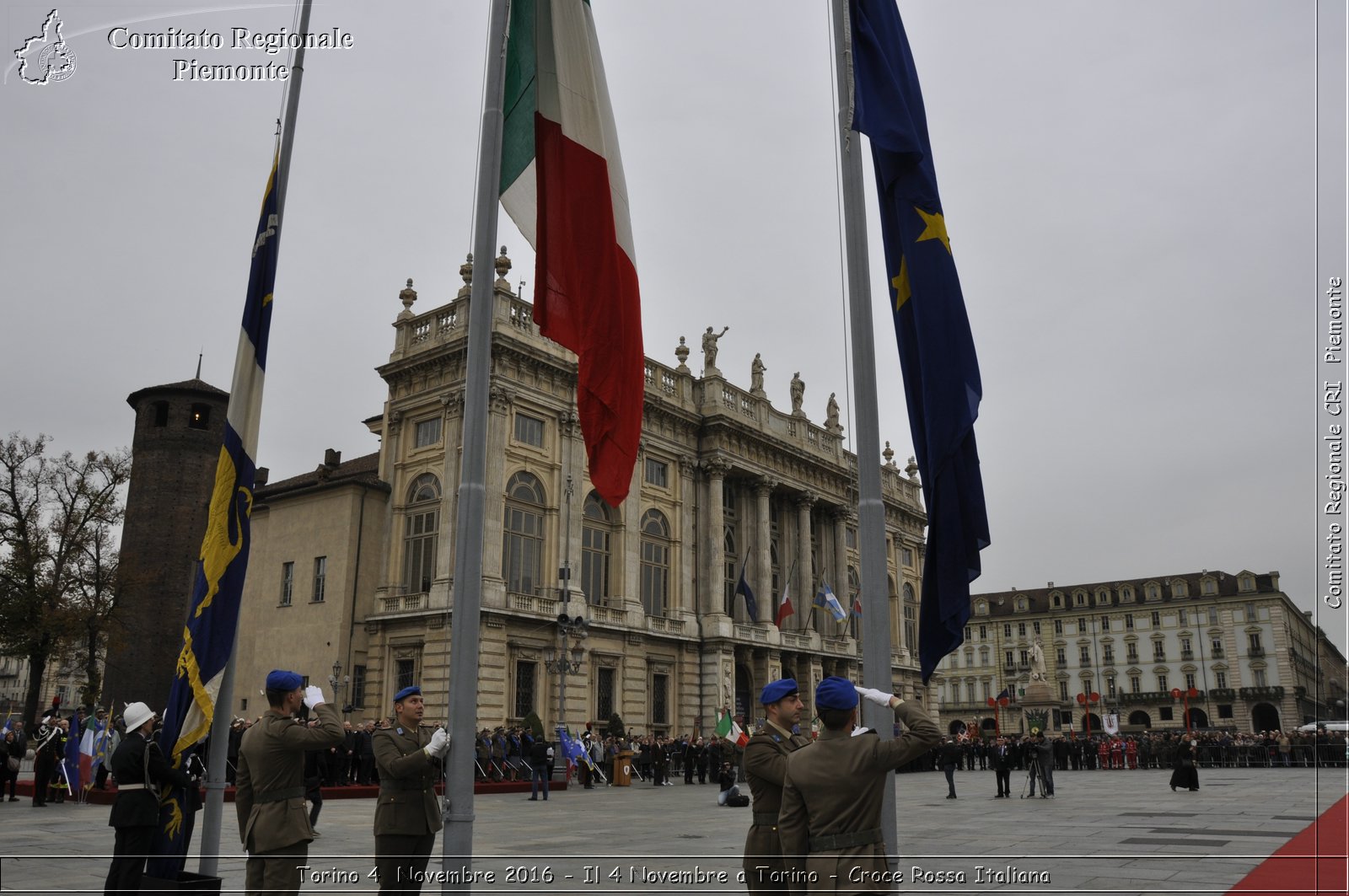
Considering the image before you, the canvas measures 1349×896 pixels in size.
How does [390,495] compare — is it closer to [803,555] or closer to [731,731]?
[731,731]

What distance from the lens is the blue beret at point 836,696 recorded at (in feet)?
15.7

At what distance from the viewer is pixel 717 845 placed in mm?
13055

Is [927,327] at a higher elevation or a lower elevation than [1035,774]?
higher

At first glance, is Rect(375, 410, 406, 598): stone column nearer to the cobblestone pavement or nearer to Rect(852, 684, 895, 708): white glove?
the cobblestone pavement

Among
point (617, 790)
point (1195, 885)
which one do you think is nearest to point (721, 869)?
point (1195, 885)

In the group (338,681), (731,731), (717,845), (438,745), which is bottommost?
(717,845)

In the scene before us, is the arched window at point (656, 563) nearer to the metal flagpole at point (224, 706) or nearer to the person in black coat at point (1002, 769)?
the person in black coat at point (1002, 769)

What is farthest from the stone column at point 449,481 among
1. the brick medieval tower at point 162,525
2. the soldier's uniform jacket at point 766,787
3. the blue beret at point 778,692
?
the blue beret at point 778,692

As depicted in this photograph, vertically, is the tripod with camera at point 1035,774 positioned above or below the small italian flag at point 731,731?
below

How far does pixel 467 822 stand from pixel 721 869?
19.7 feet

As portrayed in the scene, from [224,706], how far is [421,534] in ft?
91.0

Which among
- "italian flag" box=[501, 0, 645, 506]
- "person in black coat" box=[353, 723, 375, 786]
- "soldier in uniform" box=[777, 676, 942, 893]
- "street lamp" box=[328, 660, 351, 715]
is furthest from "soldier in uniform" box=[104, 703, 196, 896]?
"street lamp" box=[328, 660, 351, 715]

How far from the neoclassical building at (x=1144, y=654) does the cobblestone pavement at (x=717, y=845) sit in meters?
66.5

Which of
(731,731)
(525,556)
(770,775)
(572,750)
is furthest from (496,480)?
(770,775)
